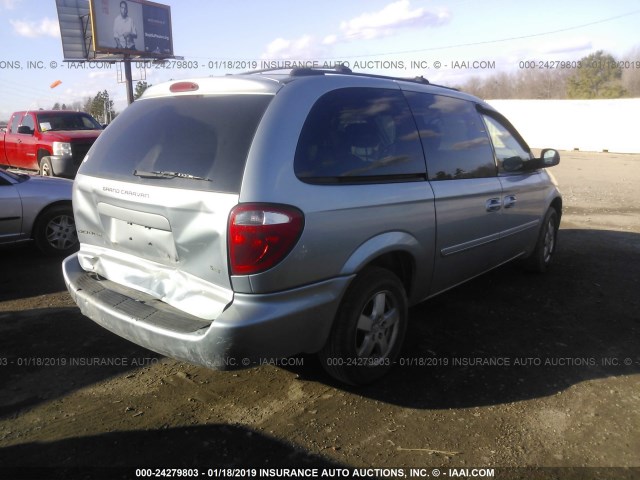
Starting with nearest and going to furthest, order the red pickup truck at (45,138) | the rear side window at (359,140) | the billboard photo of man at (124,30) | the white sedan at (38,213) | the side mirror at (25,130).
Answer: the rear side window at (359,140) < the white sedan at (38,213) < the red pickup truck at (45,138) < the side mirror at (25,130) < the billboard photo of man at (124,30)

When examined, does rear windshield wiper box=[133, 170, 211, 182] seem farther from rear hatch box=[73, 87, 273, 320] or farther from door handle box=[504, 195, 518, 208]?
door handle box=[504, 195, 518, 208]

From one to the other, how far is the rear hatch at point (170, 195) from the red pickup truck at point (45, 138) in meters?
7.48

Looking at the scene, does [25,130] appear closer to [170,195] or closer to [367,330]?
[170,195]

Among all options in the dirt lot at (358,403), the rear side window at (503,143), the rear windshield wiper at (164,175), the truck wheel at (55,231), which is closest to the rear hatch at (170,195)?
the rear windshield wiper at (164,175)

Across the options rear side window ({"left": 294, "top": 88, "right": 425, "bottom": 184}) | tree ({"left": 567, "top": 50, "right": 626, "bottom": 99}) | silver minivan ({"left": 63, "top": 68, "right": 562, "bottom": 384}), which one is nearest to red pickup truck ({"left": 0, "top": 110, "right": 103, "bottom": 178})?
silver minivan ({"left": 63, "top": 68, "right": 562, "bottom": 384})

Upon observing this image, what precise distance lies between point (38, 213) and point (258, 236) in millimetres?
4549

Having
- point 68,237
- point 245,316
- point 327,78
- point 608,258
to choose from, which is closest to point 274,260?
point 245,316

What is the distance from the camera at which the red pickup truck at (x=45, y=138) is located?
1080 cm

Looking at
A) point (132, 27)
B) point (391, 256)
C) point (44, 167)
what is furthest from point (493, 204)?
point (132, 27)

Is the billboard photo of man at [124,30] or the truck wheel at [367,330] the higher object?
the billboard photo of man at [124,30]

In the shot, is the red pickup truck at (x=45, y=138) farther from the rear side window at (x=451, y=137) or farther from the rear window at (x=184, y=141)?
the rear side window at (x=451, y=137)

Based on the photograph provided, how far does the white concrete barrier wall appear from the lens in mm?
28000

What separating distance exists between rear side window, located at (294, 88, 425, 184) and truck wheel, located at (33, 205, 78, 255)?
426 cm

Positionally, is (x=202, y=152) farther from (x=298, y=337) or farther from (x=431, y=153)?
(x=431, y=153)
